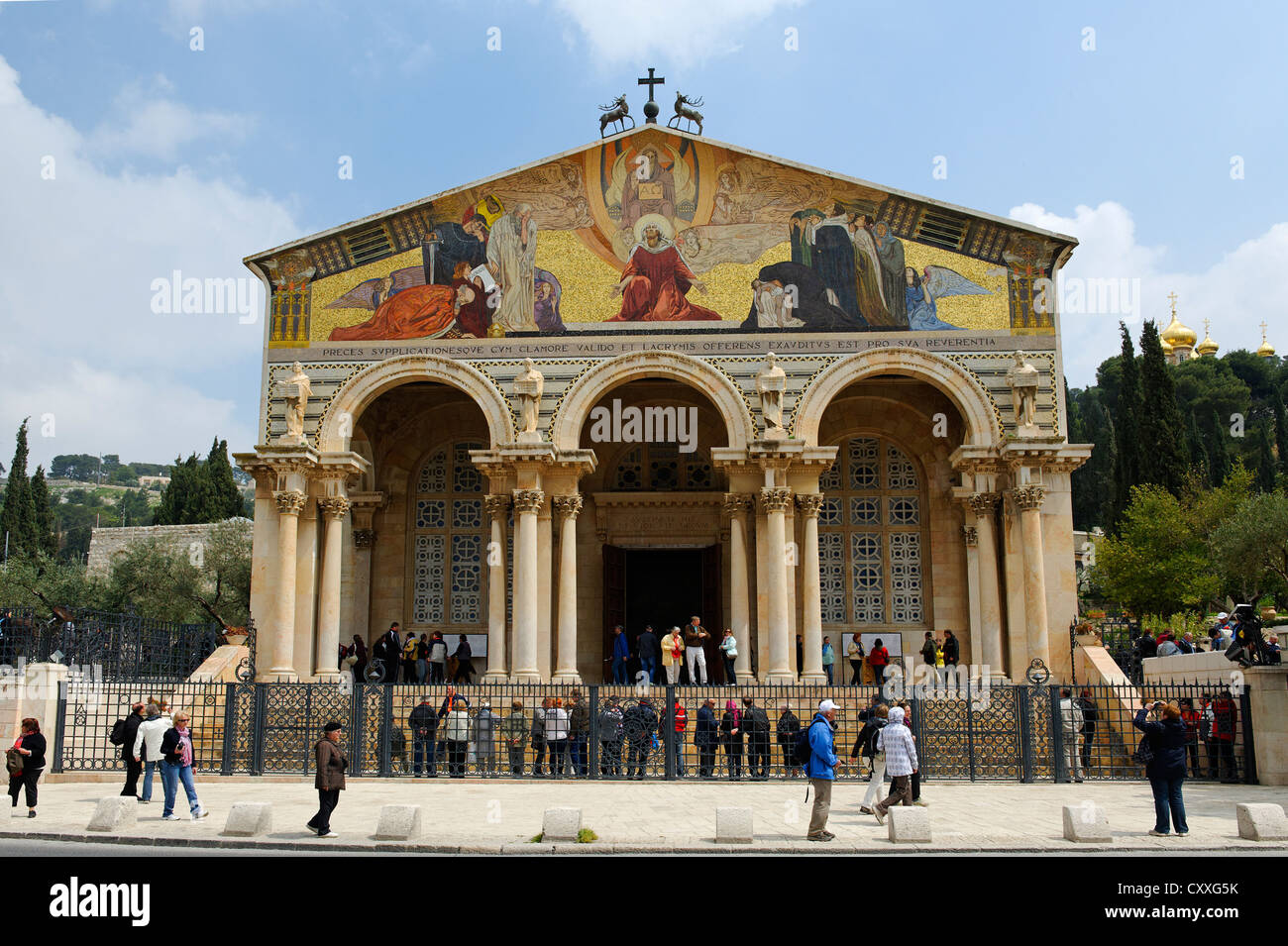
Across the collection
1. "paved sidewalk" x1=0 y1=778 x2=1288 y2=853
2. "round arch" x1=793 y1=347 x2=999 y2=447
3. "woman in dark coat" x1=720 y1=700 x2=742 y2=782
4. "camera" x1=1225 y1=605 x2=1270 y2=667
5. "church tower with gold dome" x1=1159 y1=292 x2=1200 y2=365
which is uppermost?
"church tower with gold dome" x1=1159 y1=292 x2=1200 y2=365

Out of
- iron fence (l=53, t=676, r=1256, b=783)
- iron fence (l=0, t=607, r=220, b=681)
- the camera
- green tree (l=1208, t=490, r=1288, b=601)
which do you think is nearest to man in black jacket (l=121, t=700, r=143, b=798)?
iron fence (l=53, t=676, r=1256, b=783)

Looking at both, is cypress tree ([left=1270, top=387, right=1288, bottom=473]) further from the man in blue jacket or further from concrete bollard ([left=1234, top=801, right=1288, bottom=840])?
the man in blue jacket

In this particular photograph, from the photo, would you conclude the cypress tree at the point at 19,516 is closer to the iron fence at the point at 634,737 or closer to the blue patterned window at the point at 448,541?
the blue patterned window at the point at 448,541

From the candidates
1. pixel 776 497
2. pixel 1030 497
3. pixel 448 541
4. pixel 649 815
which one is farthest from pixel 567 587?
pixel 649 815

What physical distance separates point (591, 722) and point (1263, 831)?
9.18 meters

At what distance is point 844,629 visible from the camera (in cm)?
2634

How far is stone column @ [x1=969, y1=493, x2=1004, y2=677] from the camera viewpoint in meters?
23.1

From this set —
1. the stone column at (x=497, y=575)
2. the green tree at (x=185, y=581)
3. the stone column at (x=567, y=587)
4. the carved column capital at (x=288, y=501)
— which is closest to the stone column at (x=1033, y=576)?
the stone column at (x=567, y=587)

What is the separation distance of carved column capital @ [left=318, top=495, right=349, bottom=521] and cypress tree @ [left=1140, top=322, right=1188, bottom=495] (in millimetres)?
31285

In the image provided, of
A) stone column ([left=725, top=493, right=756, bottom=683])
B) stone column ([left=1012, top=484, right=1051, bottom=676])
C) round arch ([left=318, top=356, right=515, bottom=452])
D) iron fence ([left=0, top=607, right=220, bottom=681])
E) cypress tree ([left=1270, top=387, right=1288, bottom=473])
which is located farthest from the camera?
cypress tree ([left=1270, top=387, right=1288, bottom=473])

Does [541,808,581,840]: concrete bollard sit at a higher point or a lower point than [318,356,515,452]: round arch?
lower

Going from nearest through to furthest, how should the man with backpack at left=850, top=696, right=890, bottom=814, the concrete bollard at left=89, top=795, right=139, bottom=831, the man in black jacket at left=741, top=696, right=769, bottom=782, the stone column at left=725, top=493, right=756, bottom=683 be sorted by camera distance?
the concrete bollard at left=89, top=795, right=139, bottom=831, the man with backpack at left=850, top=696, right=890, bottom=814, the man in black jacket at left=741, top=696, right=769, bottom=782, the stone column at left=725, top=493, right=756, bottom=683

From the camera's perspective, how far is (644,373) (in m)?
23.9

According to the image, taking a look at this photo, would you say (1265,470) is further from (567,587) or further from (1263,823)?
(1263,823)
